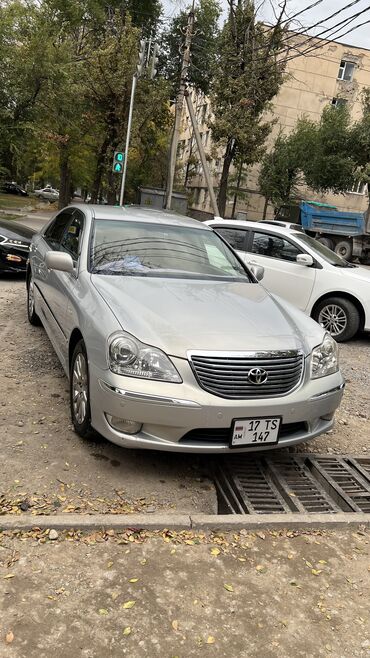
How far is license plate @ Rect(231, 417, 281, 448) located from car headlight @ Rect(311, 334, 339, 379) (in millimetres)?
485

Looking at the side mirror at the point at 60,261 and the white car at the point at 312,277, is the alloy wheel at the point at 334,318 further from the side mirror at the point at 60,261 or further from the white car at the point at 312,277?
the side mirror at the point at 60,261

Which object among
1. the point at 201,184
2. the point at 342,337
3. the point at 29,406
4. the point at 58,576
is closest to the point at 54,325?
the point at 29,406

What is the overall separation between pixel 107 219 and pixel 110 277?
0.89 meters

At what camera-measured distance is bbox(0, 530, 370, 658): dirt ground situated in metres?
2.12

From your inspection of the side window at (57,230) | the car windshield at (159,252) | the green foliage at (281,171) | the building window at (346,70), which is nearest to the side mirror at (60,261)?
the car windshield at (159,252)

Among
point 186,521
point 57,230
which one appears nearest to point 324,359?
point 186,521

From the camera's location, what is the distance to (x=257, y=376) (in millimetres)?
3125

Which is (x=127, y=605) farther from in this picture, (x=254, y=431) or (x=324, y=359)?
(x=324, y=359)

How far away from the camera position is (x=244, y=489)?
11.2ft

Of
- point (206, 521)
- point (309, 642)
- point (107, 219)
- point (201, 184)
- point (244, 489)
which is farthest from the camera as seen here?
point (201, 184)

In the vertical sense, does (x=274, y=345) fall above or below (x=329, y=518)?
above

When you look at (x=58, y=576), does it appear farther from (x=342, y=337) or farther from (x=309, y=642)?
(x=342, y=337)

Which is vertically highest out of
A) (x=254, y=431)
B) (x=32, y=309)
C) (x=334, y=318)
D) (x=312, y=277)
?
(x=312, y=277)

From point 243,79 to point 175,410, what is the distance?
21.6m
